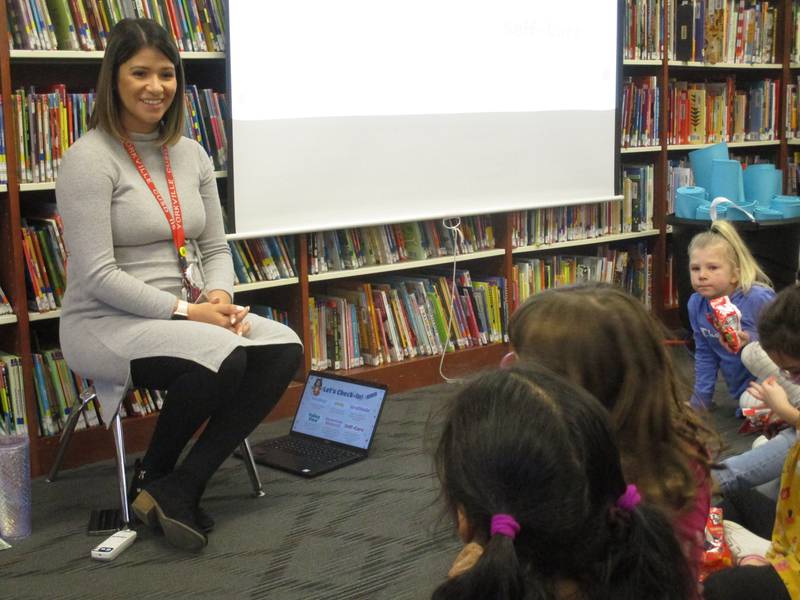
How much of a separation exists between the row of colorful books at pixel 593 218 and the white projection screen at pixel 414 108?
78 mm

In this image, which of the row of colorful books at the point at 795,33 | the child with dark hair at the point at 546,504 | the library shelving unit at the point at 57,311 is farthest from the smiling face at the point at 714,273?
the child with dark hair at the point at 546,504

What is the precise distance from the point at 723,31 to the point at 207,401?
3474mm

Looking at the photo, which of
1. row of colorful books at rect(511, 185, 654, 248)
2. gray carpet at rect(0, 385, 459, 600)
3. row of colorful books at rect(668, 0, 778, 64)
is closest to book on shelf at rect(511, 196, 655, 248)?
row of colorful books at rect(511, 185, 654, 248)

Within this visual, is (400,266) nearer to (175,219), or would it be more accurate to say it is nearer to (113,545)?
(175,219)

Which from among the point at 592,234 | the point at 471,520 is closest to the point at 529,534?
the point at 471,520

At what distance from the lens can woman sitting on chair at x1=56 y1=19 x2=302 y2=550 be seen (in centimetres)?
252

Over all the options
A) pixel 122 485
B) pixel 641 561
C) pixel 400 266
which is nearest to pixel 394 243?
pixel 400 266

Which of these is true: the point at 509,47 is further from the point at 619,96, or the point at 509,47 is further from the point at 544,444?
the point at 544,444

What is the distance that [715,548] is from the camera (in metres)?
2.05

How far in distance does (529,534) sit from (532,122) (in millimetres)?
3354

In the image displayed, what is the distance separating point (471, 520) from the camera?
101 cm

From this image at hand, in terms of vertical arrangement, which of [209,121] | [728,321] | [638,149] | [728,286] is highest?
[209,121]

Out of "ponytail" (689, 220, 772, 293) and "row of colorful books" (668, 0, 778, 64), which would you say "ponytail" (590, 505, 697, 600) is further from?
"row of colorful books" (668, 0, 778, 64)

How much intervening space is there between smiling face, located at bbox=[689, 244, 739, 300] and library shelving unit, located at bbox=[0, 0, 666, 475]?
0.92 m
